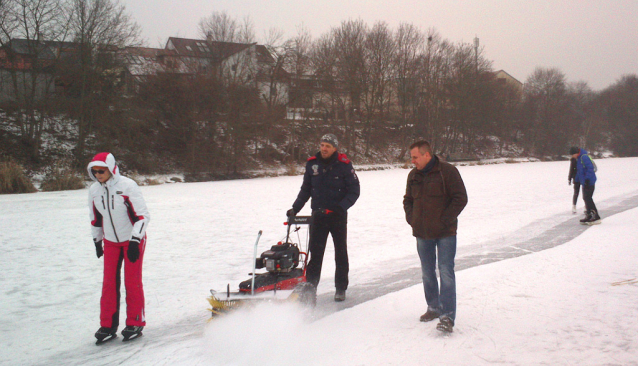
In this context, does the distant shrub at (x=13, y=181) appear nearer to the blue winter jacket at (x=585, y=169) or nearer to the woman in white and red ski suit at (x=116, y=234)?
the woman in white and red ski suit at (x=116, y=234)

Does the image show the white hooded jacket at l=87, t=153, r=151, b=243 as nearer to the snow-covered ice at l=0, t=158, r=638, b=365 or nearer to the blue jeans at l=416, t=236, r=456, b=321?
the snow-covered ice at l=0, t=158, r=638, b=365

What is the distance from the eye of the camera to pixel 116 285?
14.7ft

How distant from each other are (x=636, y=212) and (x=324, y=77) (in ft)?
109

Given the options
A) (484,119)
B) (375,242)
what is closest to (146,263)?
(375,242)

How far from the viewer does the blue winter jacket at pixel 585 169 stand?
10.1 m

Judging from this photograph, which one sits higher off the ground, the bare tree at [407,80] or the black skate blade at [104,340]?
the bare tree at [407,80]

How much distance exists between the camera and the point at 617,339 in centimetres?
374

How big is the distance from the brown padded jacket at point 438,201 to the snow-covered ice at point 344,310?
946mm

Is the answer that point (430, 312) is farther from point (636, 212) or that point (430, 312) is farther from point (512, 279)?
point (636, 212)

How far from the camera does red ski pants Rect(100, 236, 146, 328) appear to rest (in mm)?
4445

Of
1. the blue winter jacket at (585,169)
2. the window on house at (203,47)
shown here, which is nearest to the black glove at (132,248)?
the blue winter jacket at (585,169)

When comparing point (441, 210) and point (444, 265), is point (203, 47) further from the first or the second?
point (444, 265)

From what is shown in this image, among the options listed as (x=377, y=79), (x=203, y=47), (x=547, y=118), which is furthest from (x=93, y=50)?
(x=547, y=118)

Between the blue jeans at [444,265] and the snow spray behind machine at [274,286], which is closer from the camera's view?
the blue jeans at [444,265]
